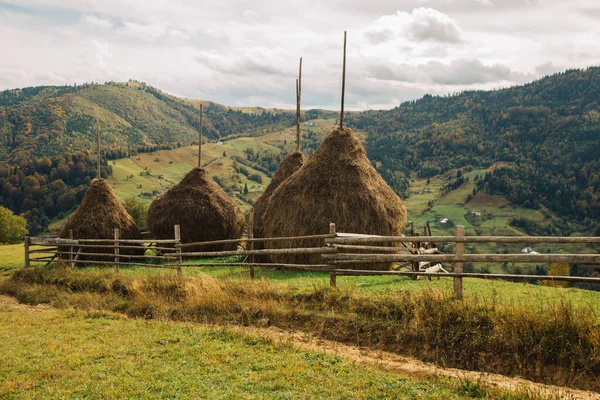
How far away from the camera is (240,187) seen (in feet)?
396

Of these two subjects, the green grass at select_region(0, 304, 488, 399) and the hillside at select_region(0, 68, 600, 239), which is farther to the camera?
the hillside at select_region(0, 68, 600, 239)

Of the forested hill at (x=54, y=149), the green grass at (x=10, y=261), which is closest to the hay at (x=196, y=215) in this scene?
the green grass at (x=10, y=261)

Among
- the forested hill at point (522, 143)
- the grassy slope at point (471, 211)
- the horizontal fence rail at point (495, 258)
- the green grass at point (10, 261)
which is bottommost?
the grassy slope at point (471, 211)

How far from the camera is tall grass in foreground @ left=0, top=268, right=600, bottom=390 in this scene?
565 centimetres

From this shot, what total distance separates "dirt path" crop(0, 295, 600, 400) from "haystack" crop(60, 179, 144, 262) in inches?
515

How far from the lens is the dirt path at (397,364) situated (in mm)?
4941

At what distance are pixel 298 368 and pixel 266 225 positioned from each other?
10.5 meters

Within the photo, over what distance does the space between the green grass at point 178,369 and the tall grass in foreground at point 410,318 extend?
3.54 feet

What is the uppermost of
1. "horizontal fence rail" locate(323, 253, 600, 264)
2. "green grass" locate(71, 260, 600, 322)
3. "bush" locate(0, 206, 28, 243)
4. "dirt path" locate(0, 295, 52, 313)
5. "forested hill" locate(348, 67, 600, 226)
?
"forested hill" locate(348, 67, 600, 226)

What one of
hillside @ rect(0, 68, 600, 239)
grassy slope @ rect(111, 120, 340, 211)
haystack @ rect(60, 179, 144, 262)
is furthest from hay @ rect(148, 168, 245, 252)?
grassy slope @ rect(111, 120, 340, 211)

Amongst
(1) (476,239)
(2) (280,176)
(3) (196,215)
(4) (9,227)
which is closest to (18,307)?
(3) (196,215)

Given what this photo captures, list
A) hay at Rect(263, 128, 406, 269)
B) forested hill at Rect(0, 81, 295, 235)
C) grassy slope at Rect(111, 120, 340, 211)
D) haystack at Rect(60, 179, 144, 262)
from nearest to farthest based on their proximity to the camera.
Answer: hay at Rect(263, 128, 406, 269), haystack at Rect(60, 179, 144, 262), forested hill at Rect(0, 81, 295, 235), grassy slope at Rect(111, 120, 340, 211)

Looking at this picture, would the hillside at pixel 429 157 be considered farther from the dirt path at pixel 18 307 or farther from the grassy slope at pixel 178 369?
the grassy slope at pixel 178 369

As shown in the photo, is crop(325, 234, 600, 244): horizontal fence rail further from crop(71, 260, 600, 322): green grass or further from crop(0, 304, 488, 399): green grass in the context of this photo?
crop(0, 304, 488, 399): green grass
